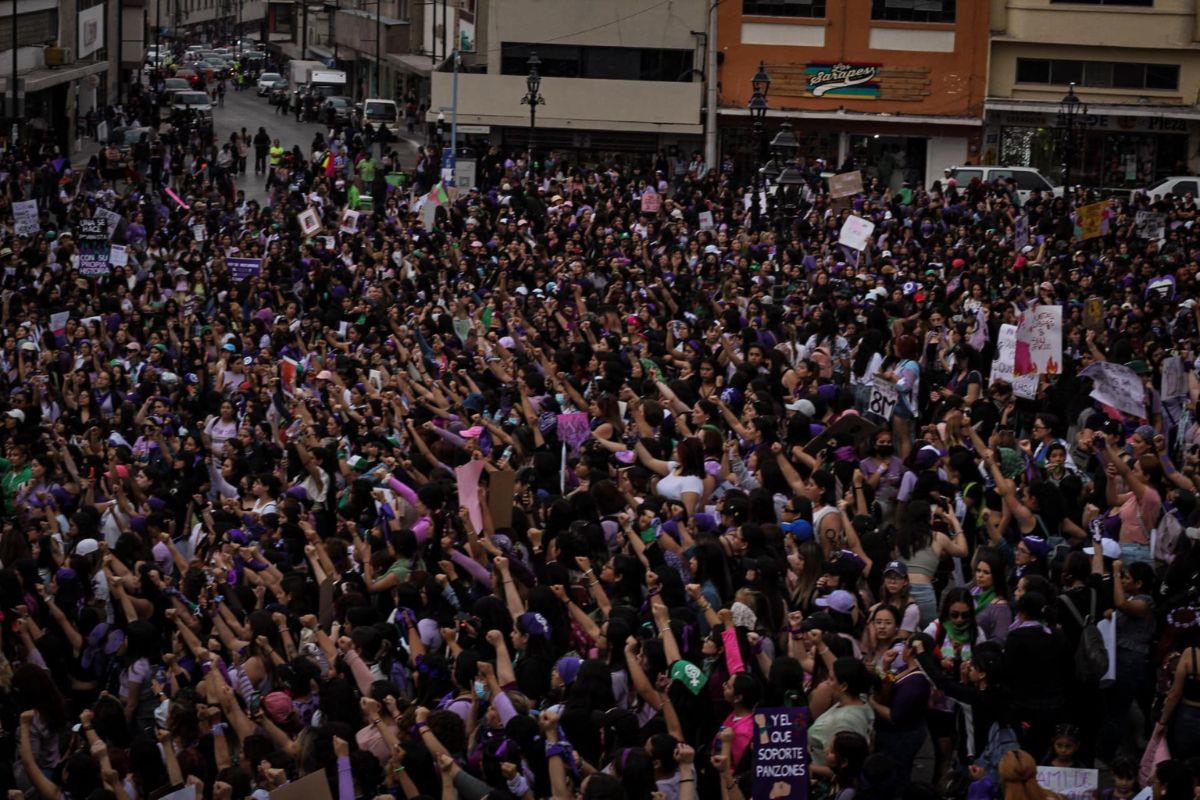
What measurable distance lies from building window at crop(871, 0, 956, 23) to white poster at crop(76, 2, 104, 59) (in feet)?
Result: 70.2

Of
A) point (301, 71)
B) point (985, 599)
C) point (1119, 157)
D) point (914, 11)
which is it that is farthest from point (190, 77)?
point (985, 599)

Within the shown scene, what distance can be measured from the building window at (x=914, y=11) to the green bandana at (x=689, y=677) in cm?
4139

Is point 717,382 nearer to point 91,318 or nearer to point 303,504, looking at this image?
point 303,504

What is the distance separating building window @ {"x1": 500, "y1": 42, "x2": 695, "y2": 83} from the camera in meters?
49.1

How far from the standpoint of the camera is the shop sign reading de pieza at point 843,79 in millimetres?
48094

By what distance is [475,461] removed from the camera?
38.5 feet

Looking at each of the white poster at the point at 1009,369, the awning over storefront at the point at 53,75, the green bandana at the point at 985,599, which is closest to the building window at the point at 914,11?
the awning over storefront at the point at 53,75

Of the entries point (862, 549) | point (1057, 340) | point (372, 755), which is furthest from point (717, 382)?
point (372, 755)

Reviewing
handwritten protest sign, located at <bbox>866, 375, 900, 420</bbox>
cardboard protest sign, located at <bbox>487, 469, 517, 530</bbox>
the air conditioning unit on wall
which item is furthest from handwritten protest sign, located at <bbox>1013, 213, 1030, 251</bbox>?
the air conditioning unit on wall

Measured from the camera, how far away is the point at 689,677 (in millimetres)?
8852

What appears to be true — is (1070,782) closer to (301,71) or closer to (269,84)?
(269,84)

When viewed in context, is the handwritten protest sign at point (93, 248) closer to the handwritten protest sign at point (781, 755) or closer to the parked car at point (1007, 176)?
the parked car at point (1007, 176)

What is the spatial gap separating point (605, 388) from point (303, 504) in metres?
2.77

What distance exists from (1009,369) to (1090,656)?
6.13 m
